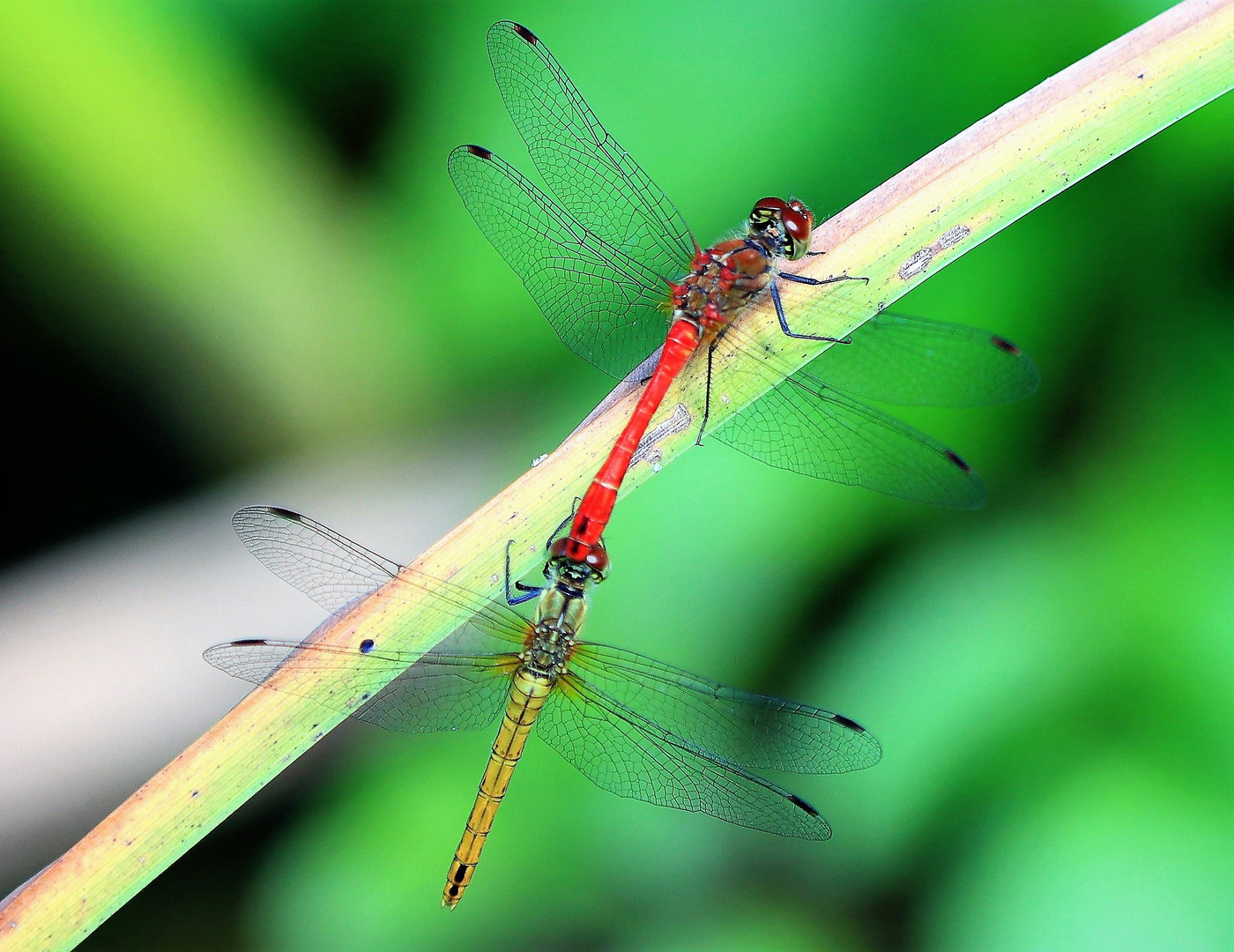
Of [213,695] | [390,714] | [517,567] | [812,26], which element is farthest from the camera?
[213,695]

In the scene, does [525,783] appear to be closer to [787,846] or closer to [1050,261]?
[787,846]

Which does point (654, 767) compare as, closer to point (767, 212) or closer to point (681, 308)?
point (681, 308)

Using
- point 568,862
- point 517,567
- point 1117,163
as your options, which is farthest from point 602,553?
point 1117,163

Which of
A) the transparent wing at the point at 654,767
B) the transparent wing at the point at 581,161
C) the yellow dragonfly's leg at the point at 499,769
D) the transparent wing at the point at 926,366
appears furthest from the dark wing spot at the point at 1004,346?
the yellow dragonfly's leg at the point at 499,769

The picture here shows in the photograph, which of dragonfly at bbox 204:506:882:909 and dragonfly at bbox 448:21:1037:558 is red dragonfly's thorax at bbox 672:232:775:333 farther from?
dragonfly at bbox 204:506:882:909

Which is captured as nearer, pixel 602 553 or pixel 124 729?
pixel 602 553

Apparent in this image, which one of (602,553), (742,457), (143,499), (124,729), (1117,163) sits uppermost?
(1117,163)

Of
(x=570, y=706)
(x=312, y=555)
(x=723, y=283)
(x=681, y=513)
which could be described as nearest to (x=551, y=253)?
(x=723, y=283)
